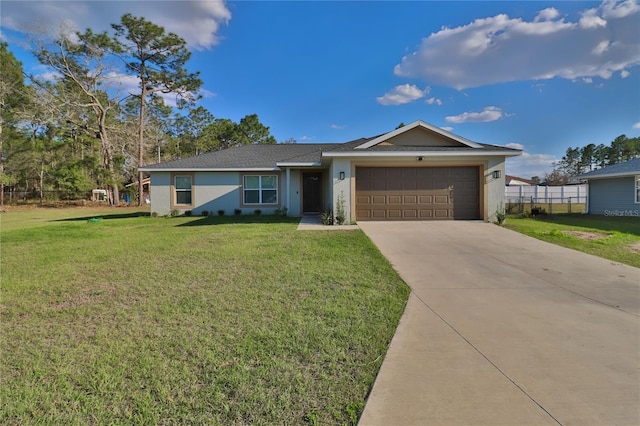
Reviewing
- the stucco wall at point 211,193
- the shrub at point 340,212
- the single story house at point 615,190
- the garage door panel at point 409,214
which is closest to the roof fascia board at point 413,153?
the shrub at point 340,212

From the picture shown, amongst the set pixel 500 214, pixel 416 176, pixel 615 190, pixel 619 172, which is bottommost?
pixel 500 214

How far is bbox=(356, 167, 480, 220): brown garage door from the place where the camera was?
40.4 ft

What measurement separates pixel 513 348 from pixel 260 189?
47.4 ft

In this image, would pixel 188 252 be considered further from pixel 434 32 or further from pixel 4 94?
pixel 4 94

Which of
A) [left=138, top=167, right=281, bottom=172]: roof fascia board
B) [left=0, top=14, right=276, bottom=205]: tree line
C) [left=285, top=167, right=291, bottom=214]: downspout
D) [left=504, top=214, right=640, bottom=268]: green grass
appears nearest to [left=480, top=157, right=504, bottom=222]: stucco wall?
[left=504, top=214, right=640, bottom=268]: green grass

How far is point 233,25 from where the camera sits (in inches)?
568

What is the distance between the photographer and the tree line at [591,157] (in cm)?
4612

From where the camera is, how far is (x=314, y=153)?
1593cm

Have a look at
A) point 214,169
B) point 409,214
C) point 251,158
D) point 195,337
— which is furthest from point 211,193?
point 195,337

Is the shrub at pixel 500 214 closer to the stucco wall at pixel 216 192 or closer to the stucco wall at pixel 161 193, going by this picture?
the stucco wall at pixel 216 192

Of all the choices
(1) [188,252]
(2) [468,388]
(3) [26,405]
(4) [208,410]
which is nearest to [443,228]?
(1) [188,252]

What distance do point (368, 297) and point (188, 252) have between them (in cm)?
478

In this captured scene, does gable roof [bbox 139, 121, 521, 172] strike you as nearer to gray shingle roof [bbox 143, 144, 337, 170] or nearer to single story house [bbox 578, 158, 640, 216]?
gray shingle roof [bbox 143, 144, 337, 170]

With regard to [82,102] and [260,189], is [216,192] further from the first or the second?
[82,102]
